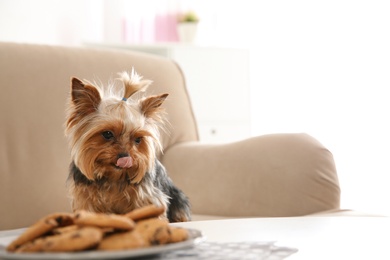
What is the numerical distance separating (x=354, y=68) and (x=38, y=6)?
2.04 m

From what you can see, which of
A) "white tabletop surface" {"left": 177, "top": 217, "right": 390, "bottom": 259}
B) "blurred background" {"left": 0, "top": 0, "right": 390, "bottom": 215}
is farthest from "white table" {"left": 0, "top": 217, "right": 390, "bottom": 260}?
"blurred background" {"left": 0, "top": 0, "right": 390, "bottom": 215}

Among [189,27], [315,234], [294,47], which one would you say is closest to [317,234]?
[315,234]

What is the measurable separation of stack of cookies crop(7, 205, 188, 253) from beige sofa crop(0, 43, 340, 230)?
1142mm

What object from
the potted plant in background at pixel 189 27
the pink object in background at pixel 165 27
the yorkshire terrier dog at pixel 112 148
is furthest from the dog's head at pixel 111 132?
the pink object in background at pixel 165 27

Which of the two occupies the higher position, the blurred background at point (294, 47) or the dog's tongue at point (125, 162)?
the blurred background at point (294, 47)

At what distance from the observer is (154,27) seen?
4551 mm

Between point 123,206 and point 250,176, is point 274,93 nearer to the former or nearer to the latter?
point 250,176

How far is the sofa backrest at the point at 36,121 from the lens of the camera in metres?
2.06

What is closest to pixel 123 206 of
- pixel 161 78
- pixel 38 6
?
pixel 161 78

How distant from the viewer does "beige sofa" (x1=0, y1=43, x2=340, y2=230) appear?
6.57 feet

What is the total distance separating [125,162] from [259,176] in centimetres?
68

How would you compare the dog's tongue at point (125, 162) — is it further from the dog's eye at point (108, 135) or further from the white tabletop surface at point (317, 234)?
the white tabletop surface at point (317, 234)

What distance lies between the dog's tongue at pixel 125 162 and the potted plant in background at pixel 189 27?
2.89 meters

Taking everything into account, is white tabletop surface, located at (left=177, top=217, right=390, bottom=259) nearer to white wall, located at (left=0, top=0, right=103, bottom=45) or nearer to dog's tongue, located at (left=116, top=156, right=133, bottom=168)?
dog's tongue, located at (left=116, top=156, right=133, bottom=168)
